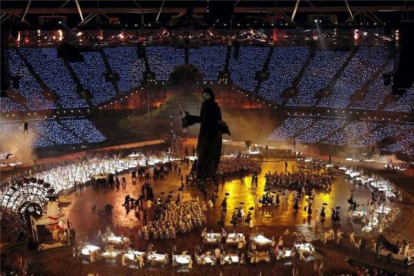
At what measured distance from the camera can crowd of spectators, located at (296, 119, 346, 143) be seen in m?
46.8

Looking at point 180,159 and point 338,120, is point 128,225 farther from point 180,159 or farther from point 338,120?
point 338,120

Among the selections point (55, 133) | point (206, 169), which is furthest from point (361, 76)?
point (55, 133)

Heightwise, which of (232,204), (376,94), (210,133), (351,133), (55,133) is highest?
(376,94)

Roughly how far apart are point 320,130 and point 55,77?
2271 centimetres

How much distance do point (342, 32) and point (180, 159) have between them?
18663 millimetres

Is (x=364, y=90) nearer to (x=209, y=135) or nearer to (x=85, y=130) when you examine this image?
(x=209, y=135)

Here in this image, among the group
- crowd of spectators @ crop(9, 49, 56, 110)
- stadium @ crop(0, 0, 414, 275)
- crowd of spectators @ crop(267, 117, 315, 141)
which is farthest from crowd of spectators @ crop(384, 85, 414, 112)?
crowd of spectators @ crop(9, 49, 56, 110)

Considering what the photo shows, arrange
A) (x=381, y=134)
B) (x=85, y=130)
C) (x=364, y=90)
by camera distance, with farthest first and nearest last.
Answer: (x=364, y=90) → (x=85, y=130) → (x=381, y=134)

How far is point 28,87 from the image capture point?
47.3 meters

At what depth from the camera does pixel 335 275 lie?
20.4m

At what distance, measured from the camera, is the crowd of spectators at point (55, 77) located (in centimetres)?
4847

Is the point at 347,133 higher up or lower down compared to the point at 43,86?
lower down

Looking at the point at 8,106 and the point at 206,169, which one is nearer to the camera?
the point at 206,169

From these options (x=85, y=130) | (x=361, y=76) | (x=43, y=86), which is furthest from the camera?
(x=361, y=76)
